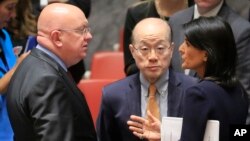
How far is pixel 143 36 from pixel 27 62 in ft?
2.47

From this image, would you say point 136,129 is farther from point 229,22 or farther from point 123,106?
point 229,22

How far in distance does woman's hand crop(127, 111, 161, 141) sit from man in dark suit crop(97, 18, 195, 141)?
71 millimetres

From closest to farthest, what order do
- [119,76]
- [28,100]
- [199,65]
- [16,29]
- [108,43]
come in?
1. [28,100]
2. [199,65]
3. [16,29]
4. [119,76]
5. [108,43]

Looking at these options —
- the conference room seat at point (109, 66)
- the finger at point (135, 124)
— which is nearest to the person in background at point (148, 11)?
the finger at point (135, 124)

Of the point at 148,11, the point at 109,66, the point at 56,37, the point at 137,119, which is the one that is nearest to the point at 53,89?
the point at 56,37

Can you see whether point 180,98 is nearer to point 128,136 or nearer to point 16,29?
point 128,136

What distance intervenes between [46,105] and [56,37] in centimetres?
35

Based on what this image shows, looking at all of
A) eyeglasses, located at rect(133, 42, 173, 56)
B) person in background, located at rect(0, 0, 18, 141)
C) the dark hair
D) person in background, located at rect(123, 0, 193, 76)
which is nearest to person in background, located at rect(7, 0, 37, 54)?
person in background, located at rect(0, 0, 18, 141)

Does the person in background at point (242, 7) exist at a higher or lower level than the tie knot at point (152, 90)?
higher

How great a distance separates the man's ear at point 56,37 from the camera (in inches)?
119

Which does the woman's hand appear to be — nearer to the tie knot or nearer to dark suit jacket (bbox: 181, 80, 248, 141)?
the tie knot

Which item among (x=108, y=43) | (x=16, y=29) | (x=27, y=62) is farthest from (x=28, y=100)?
(x=108, y=43)

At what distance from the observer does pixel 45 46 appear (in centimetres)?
304

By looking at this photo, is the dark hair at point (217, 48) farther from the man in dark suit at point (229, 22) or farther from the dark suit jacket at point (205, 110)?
the man in dark suit at point (229, 22)
